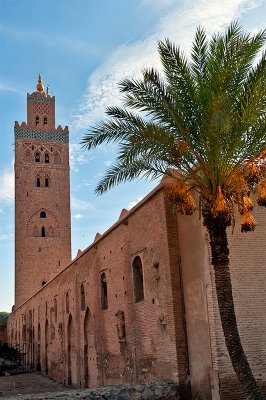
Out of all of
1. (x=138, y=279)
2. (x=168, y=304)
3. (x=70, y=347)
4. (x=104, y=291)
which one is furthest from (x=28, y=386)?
(x=168, y=304)

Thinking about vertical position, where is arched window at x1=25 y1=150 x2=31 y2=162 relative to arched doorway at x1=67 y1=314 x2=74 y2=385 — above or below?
above

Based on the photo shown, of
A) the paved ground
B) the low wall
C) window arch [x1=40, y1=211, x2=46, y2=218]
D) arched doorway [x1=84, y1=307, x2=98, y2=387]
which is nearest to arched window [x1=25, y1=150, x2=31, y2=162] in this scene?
window arch [x1=40, y1=211, x2=46, y2=218]

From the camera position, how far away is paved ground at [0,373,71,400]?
2131cm

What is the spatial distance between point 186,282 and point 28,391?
13767 mm

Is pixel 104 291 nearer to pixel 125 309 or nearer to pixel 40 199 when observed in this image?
pixel 125 309

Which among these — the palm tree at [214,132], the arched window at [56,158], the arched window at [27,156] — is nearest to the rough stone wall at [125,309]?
the palm tree at [214,132]

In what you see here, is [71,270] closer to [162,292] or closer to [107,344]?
[107,344]

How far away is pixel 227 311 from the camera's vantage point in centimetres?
843

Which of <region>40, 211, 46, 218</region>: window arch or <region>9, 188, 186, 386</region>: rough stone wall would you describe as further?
<region>40, 211, 46, 218</region>: window arch

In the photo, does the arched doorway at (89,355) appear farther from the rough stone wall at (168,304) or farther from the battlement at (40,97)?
the battlement at (40,97)

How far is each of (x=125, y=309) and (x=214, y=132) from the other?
7.41 m

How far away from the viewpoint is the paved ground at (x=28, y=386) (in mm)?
21311

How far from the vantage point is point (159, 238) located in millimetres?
11984

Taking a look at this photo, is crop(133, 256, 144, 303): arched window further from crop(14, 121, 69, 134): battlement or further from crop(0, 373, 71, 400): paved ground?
crop(14, 121, 69, 134): battlement
